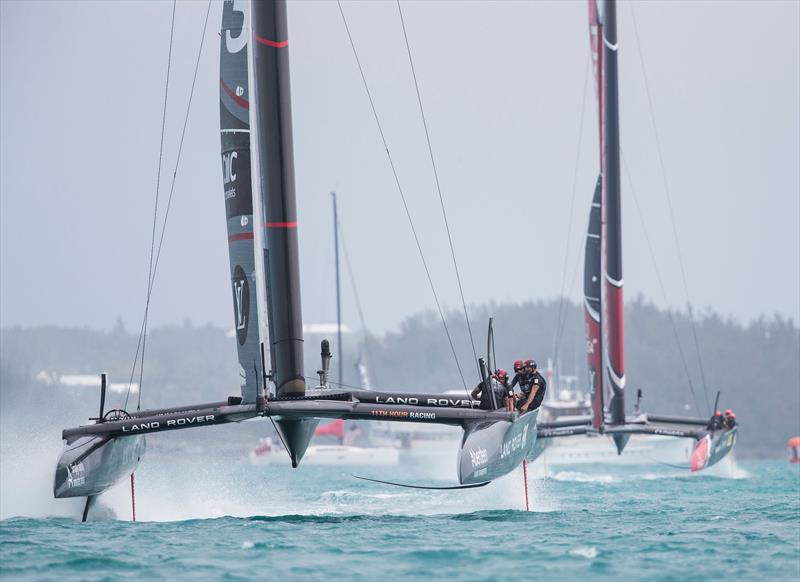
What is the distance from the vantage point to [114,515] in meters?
13.0

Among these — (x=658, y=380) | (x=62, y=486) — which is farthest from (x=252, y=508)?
(x=658, y=380)

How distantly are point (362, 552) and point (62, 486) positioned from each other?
3.46 m

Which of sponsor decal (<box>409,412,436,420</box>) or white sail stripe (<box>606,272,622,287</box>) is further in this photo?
white sail stripe (<box>606,272,622,287</box>)

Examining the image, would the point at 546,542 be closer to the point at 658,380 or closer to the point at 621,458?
the point at 621,458

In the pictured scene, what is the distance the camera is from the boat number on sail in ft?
37.9

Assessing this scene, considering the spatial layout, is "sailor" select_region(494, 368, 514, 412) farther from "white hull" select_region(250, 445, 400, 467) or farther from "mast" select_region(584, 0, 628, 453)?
"white hull" select_region(250, 445, 400, 467)

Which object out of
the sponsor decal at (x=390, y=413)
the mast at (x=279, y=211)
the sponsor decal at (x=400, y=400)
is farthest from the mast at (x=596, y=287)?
the mast at (x=279, y=211)

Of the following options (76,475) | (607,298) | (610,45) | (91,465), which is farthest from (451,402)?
(610,45)

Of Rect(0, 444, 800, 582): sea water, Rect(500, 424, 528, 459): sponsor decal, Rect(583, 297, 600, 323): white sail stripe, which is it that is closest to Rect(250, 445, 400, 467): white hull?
Rect(583, 297, 600, 323): white sail stripe

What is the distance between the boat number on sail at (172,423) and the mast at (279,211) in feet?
2.20

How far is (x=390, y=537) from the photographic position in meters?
10.6

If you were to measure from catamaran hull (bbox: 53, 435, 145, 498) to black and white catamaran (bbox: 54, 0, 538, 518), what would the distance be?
1 cm

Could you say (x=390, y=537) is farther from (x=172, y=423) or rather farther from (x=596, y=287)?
(x=596, y=287)

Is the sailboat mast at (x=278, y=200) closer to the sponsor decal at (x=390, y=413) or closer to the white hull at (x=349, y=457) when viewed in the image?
the sponsor decal at (x=390, y=413)
